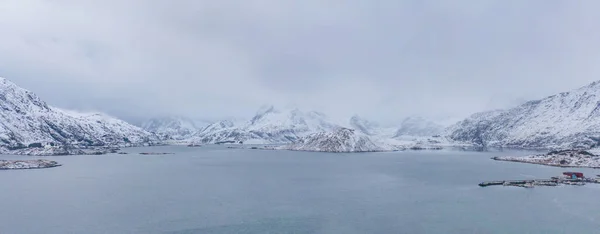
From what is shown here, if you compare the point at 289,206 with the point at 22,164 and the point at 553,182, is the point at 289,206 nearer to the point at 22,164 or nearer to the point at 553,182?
the point at 553,182

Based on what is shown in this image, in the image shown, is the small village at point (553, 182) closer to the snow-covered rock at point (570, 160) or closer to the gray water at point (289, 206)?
the gray water at point (289, 206)

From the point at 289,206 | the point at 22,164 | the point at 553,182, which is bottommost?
the point at 289,206

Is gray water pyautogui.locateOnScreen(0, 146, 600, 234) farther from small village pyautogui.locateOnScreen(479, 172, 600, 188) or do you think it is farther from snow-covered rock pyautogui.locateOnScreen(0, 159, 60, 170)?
snow-covered rock pyautogui.locateOnScreen(0, 159, 60, 170)

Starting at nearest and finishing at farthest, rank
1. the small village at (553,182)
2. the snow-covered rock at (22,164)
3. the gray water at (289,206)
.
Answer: the gray water at (289,206)
the small village at (553,182)
the snow-covered rock at (22,164)

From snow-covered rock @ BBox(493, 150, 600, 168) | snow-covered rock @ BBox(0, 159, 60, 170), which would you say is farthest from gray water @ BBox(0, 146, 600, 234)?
snow-covered rock @ BBox(493, 150, 600, 168)

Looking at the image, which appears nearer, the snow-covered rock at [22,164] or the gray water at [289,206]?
the gray water at [289,206]

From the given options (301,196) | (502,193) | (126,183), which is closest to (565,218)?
(502,193)

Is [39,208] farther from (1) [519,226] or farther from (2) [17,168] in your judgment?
(2) [17,168]

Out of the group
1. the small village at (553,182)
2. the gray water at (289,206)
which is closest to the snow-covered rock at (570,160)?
the small village at (553,182)

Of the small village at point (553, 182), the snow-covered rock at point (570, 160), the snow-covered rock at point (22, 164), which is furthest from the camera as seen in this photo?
the snow-covered rock at point (570, 160)

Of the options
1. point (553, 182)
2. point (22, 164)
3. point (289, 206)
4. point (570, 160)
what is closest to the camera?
point (289, 206)

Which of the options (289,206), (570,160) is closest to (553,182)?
(570,160)
